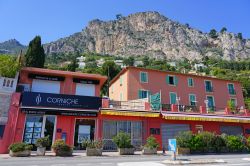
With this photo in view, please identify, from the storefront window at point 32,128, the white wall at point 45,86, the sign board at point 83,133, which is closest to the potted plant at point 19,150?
the storefront window at point 32,128

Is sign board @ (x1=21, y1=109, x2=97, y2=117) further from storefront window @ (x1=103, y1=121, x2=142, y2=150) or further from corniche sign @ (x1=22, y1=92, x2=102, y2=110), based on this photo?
storefront window @ (x1=103, y1=121, x2=142, y2=150)

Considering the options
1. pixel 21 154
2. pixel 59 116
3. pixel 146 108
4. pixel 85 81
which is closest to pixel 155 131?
pixel 146 108

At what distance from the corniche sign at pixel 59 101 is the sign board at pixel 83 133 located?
6.61ft

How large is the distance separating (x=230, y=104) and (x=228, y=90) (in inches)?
250

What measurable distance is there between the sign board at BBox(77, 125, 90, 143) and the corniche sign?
2015 mm

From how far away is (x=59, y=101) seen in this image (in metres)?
23.6

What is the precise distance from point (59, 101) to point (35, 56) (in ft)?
86.0

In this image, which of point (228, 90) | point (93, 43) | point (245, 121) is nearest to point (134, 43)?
→ point (93, 43)

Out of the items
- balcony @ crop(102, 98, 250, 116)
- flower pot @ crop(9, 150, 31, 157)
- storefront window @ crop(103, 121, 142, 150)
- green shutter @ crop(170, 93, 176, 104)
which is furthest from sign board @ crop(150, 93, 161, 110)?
flower pot @ crop(9, 150, 31, 157)

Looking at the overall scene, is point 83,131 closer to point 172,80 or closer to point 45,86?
point 45,86

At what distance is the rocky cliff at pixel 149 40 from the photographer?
148000 millimetres

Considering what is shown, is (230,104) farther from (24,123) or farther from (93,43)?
(93,43)

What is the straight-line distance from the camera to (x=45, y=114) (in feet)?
75.9

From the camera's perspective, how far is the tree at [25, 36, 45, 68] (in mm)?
45500
